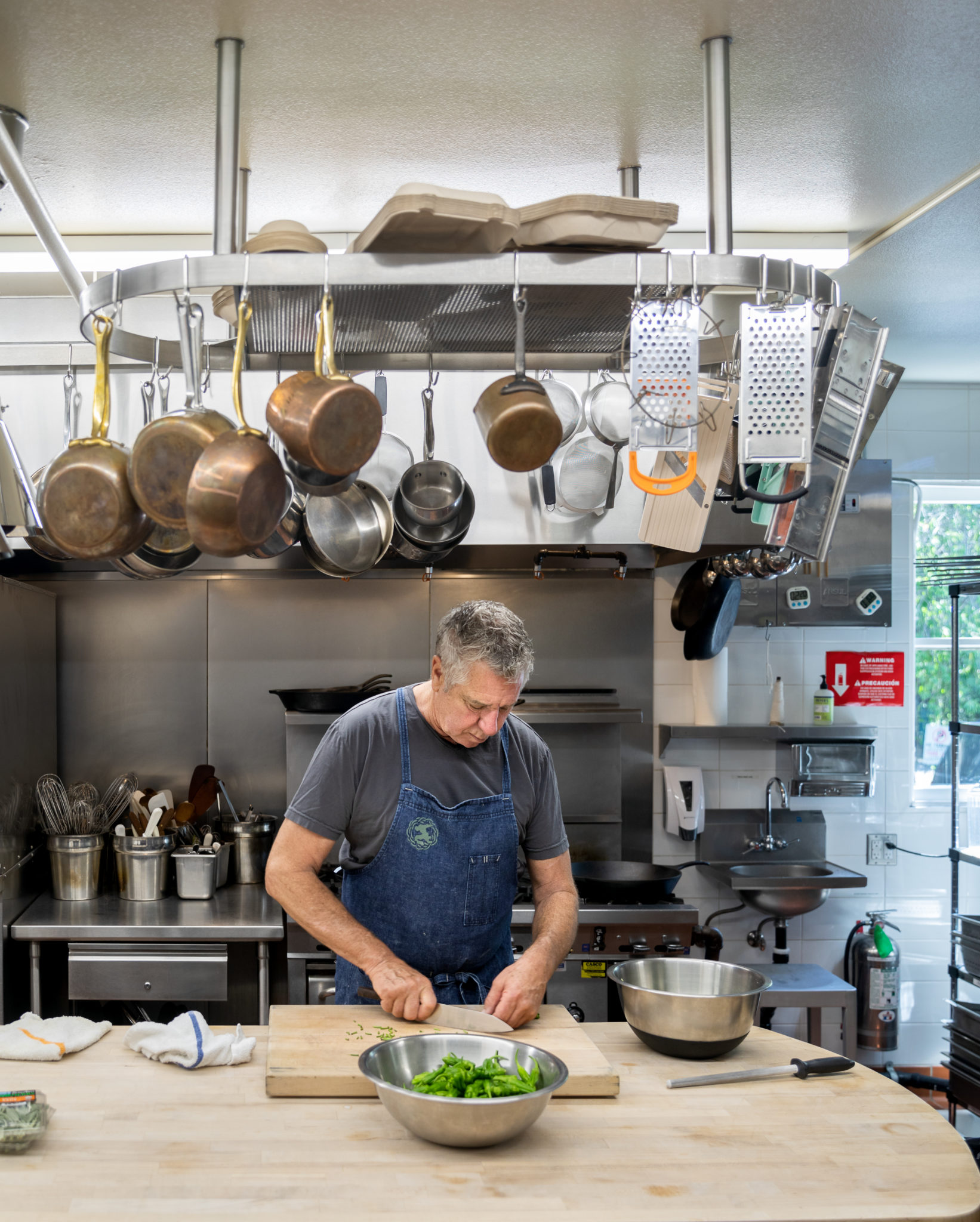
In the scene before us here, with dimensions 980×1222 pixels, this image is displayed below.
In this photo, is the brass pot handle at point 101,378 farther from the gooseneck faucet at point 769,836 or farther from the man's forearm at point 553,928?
the gooseneck faucet at point 769,836

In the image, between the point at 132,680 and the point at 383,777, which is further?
the point at 132,680

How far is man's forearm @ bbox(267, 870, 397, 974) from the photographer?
7.44 feet

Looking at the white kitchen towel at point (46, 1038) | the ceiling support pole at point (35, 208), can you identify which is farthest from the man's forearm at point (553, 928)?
the ceiling support pole at point (35, 208)

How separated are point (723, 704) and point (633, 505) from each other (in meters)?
1.14

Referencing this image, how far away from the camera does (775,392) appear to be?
1.97m

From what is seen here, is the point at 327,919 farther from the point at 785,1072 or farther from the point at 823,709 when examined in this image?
the point at 823,709

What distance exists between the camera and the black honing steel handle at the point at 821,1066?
2008mm

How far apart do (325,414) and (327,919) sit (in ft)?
3.57

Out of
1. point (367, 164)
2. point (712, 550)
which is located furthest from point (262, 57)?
point (712, 550)

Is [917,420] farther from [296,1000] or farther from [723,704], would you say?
[296,1000]

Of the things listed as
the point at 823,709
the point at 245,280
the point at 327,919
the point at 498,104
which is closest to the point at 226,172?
the point at 245,280

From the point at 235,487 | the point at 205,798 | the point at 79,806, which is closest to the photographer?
the point at 235,487

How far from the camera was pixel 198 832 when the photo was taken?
4.21 meters

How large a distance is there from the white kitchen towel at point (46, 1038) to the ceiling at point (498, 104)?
206 cm
